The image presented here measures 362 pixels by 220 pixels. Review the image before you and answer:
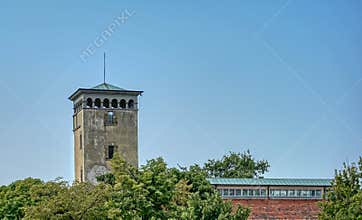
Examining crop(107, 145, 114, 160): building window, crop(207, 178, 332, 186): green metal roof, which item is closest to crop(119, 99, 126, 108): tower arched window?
crop(107, 145, 114, 160): building window

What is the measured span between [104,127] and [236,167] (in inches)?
623

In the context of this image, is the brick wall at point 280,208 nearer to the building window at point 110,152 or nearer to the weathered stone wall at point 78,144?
the building window at point 110,152

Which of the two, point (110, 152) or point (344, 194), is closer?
point (344, 194)

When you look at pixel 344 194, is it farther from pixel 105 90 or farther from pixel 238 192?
pixel 105 90

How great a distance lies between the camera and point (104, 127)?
70188 mm

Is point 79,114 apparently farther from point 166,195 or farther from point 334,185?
point 334,185

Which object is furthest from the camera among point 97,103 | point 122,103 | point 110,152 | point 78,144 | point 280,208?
point 78,144

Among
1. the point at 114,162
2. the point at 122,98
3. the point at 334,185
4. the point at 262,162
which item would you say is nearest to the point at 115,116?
the point at 122,98

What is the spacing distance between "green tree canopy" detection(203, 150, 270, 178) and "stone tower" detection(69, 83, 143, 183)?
34.8 ft

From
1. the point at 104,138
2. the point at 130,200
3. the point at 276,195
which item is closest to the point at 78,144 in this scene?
the point at 104,138

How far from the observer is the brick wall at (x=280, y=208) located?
52431 millimetres

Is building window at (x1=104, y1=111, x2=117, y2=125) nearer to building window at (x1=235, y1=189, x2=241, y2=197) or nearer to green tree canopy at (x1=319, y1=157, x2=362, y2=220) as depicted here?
building window at (x1=235, y1=189, x2=241, y2=197)

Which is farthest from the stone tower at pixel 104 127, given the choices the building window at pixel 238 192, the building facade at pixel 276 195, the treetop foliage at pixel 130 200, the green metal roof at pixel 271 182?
the treetop foliage at pixel 130 200

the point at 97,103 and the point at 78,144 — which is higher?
the point at 97,103
